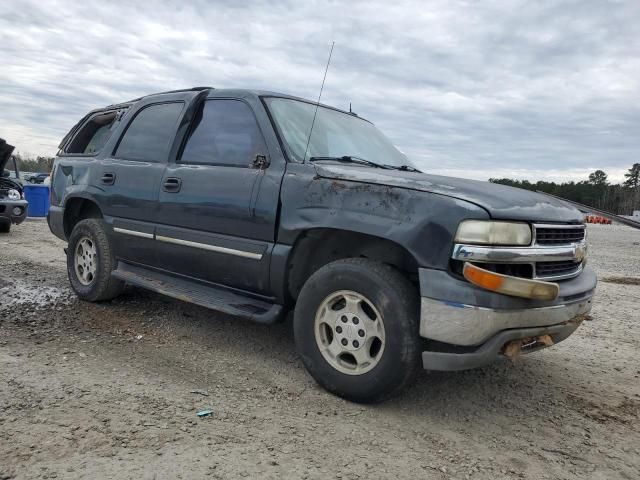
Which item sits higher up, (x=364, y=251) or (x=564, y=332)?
(x=364, y=251)

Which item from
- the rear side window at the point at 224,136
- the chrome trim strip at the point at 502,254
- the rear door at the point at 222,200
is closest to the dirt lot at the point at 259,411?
the rear door at the point at 222,200

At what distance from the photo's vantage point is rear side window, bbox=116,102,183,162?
14.5 ft

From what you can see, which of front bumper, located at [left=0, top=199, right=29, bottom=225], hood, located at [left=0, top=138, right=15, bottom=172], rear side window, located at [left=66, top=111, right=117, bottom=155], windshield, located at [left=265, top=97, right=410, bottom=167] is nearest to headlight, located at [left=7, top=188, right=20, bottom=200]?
front bumper, located at [left=0, top=199, right=29, bottom=225]

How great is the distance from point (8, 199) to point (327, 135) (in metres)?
8.60

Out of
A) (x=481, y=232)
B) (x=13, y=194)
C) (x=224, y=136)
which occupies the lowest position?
(x=13, y=194)

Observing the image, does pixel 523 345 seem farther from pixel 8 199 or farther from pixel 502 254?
pixel 8 199

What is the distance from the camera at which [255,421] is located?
2.80 m

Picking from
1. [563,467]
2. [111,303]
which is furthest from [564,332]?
[111,303]

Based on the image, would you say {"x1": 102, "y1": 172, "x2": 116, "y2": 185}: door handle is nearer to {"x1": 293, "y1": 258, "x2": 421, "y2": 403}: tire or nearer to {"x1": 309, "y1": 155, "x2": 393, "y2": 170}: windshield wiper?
{"x1": 309, "y1": 155, "x2": 393, "y2": 170}: windshield wiper


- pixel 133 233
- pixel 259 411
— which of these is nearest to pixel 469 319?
pixel 259 411

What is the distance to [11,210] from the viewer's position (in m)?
9.94

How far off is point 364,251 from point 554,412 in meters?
1.53

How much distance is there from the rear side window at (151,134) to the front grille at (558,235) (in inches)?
116

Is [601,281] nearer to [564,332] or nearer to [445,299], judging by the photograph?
[564,332]
